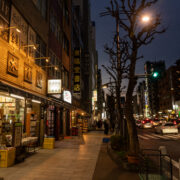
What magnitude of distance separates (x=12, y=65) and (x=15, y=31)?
215 centimetres

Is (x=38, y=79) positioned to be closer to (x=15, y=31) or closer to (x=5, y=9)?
(x=15, y=31)

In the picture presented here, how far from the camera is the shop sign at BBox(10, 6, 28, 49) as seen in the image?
1084 centimetres

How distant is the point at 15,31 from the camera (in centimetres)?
1114

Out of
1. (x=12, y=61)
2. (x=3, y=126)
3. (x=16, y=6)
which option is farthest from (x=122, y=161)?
(x=16, y=6)

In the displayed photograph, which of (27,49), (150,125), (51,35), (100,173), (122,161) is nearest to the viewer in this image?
(100,173)

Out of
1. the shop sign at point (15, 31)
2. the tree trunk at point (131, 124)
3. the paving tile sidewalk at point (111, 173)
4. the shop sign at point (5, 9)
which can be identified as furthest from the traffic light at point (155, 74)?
the shop sign at point (5, 9)

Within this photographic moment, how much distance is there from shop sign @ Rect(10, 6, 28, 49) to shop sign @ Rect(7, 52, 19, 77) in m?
0.80

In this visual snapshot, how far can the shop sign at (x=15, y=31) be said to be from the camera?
1084 centimetres

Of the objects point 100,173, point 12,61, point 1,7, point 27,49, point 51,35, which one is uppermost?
point 51,35

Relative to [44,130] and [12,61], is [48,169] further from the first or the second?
[44,130]

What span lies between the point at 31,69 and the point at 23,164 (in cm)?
681

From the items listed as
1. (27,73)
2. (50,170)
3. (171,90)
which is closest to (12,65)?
(27,73)

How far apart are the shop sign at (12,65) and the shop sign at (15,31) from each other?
2.62 ft

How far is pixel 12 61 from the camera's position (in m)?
10.6
